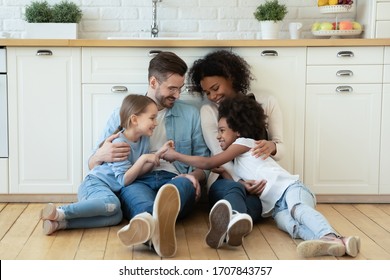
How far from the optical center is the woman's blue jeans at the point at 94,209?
3.44 metres

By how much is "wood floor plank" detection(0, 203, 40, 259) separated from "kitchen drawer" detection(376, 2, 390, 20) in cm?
Answer: 223

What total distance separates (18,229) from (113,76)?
1.03 m

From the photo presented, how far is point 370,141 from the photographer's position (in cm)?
421

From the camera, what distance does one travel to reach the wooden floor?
3.11 m

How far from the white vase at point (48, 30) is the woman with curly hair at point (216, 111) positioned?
877mm

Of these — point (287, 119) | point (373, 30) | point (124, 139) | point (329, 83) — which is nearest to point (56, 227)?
point (124, 139)

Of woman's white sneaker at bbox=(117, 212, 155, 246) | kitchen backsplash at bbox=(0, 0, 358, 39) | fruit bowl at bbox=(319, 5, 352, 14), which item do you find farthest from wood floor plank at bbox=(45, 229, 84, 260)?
fruit bowl at bbox=(319, 5, 352, 14)

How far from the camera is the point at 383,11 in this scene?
4.33 meters

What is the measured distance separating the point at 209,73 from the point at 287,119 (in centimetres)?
55

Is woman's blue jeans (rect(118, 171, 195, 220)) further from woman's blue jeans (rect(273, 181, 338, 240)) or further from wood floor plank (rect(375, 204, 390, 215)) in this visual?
wood floor plank (rect(375, 204, 390, 215))

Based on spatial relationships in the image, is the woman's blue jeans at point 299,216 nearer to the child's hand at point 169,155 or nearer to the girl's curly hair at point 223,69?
the child's hand at point 169,155

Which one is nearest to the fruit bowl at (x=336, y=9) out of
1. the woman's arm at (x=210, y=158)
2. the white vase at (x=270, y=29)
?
the white vase at (x=270, y=29)

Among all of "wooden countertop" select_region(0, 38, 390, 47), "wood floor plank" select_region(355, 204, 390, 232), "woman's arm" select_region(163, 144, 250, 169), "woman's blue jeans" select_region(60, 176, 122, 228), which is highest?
"wooden countertop" select_region(0, 38, 390, 47)

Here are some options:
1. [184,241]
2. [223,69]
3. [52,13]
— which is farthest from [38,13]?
[184,241]
